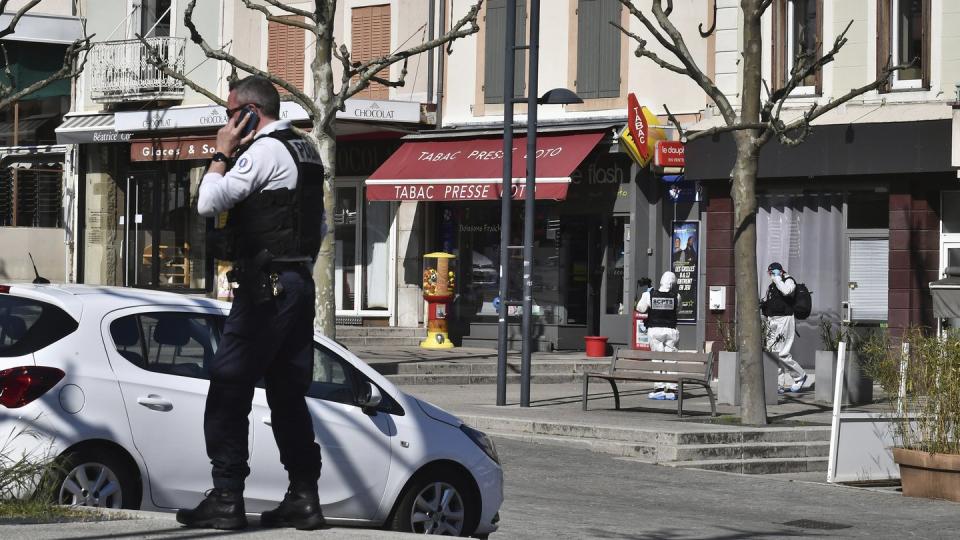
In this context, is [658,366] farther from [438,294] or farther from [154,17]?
[154,17]

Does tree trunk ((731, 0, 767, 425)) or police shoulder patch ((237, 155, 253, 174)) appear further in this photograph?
tree trunk ((731, 0, 767, 425))

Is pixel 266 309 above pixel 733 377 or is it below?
above

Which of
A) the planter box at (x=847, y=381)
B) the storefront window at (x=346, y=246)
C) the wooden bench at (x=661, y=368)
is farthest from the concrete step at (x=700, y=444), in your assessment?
the storefront window at (x=346, y=246)

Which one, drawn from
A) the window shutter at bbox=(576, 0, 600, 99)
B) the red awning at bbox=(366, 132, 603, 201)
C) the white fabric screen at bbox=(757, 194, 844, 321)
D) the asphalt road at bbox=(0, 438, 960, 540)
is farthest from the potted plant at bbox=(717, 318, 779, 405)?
the window shutter at bbox=(576, 0, 600, 99)

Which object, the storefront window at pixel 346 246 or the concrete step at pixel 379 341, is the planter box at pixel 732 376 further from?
the storefront window at pixel 346 246

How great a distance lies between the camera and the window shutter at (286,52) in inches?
1188

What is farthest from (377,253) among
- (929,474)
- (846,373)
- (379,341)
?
(929,474)

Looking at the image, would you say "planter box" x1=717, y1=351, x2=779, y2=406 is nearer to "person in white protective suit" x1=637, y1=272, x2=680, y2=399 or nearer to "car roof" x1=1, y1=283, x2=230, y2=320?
"person in white protective suit" x1=637, y1=272, x2=680, y2=399

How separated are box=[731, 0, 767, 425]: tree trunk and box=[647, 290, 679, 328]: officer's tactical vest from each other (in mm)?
3848

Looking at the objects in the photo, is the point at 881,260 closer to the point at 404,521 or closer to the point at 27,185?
the point at 404,521

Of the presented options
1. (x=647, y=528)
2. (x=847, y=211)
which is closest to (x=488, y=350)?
(x=847, y=211)

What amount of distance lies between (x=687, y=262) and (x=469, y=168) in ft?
13.4

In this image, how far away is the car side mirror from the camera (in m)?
8.38

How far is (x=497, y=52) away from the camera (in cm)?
2759
